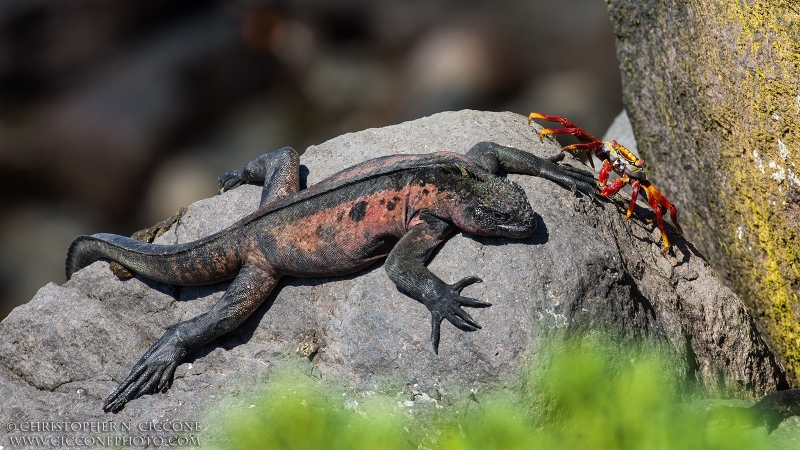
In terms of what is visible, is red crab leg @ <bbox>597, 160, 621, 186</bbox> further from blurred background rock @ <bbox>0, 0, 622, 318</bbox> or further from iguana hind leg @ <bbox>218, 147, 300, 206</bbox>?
blurred background rock @ <bbox>0, 0, 622, 318</bbox>

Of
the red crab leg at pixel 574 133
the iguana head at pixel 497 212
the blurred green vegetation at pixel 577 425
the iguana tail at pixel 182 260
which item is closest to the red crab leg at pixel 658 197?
the red crab leg at pixel 574 133

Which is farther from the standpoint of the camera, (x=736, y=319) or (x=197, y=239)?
(x=197, y=239)

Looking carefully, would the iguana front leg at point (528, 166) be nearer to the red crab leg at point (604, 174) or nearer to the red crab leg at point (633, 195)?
the red crab leg at point (604, 174)

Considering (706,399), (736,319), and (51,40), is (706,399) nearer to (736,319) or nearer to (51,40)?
(736,319)

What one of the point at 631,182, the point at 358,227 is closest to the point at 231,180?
the point at 358,227

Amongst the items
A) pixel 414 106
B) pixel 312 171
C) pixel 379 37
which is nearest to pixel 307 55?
pixel 379 37

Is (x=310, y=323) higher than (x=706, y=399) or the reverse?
higher
